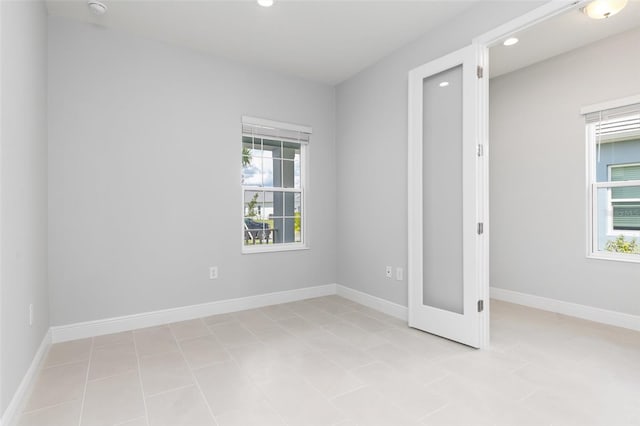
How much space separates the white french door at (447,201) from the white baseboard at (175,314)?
150 centimetres

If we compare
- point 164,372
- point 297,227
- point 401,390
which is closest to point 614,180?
point 401,390

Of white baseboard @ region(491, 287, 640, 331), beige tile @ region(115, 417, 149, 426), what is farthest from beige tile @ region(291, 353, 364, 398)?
white baseboard @ region(491, 287, 640, 331)

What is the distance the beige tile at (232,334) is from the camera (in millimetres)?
2803

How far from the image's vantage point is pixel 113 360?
8.07 feet

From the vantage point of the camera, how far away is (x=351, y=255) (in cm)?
418

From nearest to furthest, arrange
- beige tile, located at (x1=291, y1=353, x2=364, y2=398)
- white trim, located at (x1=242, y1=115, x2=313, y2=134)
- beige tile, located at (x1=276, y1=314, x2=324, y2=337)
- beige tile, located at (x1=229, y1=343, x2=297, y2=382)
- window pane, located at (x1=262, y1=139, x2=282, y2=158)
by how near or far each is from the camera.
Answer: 1. beige tile, located at (x1=291, y1=353, x2=364, y2=398)
2. beige tile, located at (x1=229, y1=343, x2=297, y2=382)
3. beige tile, located at (x1=276, y1=314, x2=324, y2=337)
4. white trim, located at (x1=242, y1=115, x2=313, y2=134)
5. window pane, located at (x1=262, y1=139, x2=282, y2=158)

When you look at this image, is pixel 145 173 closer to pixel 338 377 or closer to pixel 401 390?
pixel 338 377

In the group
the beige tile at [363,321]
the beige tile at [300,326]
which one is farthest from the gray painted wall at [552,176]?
the beige tile at [300,326]

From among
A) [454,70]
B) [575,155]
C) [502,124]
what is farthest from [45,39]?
[575,155]

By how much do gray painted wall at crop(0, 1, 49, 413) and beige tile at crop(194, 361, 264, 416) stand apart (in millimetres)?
974

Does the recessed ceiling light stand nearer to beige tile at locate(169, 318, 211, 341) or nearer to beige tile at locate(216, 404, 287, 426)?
beige tile at locate(169, 318, 211, 341)

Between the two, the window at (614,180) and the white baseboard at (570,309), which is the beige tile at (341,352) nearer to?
the white baseboard at (570,309)

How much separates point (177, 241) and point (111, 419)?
1819 mm

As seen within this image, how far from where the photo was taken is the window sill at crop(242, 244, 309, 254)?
3815 mm
